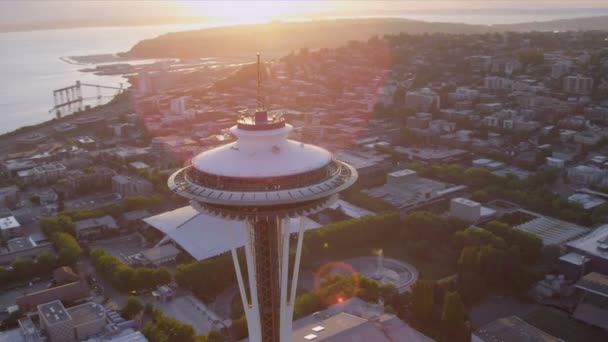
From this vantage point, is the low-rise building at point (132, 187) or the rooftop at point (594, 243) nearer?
the rooftop at point (594, 243)

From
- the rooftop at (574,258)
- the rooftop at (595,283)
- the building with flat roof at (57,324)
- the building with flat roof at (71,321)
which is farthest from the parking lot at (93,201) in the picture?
the rooftop at (595,283)

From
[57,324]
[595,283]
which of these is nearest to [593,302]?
[595,283]

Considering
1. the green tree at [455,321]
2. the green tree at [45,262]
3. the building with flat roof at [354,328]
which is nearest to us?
the building with flat roof at [354,328]

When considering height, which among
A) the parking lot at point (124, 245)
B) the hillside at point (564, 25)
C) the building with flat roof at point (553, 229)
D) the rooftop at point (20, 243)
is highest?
the hillside at point (564, 25)

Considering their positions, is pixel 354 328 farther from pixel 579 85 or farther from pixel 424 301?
pixel 579 85

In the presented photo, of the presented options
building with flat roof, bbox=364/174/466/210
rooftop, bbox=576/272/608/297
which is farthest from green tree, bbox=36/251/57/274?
rooftop, bbox=576/272/608/297

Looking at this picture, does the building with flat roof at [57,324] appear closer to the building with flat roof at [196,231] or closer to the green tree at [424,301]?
the building with flat roof at [196,231]

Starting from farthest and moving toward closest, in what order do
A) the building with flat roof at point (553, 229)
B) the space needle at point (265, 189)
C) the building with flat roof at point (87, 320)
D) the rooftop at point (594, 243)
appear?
the building with flat roof at point (553, 229) → the rooftop at point (594, 243) → the building with flat roof at point (87, 320) → the space needle at point (265, 189)
